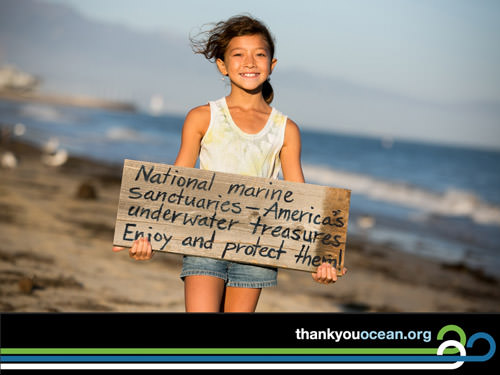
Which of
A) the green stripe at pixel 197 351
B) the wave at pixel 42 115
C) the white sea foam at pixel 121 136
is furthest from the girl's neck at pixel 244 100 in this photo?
the wave at pixel 42 115

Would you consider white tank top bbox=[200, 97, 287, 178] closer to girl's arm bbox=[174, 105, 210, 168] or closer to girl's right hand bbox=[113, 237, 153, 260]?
girl's arm bbox=[174, 105, 210, 168]

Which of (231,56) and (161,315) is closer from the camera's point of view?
(161,315)

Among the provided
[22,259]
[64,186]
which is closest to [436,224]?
[64,186]

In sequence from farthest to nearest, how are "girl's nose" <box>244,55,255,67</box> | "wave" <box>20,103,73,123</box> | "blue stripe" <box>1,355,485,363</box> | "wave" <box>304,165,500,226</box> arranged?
"wave" <box>20,103,73,123</box> → "wave" <box>304,165,500,226</box> → "girl's nose" <box>244,55,255,67</box> → "blue stripe" <box>1,355,485,363</box>

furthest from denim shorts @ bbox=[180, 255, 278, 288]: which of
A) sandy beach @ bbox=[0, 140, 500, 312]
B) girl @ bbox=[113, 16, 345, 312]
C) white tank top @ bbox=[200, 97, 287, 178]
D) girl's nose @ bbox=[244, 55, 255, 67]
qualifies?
sandy beach @ bbox=[0, 140, 500, 312]

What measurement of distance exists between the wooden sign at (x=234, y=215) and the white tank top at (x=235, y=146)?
0.12 meters

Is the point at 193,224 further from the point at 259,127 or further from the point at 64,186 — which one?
the point at 64,186

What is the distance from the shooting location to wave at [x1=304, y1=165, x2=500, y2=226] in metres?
21.0

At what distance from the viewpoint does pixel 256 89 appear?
2.83 metres

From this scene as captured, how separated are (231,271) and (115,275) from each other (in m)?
4.40

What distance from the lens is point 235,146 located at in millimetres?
2719

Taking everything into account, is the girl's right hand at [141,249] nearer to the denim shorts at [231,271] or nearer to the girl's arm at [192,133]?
the denim shorts at [231,271]

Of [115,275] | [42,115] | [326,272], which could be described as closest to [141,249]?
[326,272]

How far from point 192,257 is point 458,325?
1378mm
